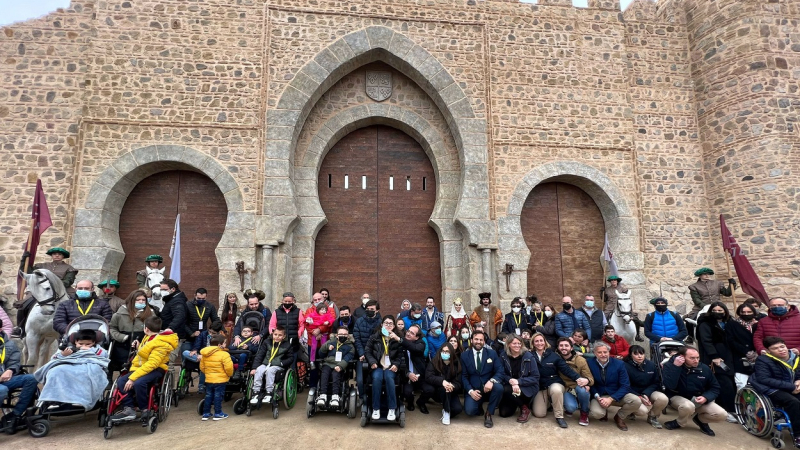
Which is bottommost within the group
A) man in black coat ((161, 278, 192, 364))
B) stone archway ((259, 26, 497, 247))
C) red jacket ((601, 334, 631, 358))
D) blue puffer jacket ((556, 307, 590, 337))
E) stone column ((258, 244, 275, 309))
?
red jacket ((601, 334, 631, 358))

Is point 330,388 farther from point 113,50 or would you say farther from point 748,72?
point 748,72

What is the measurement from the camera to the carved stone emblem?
11570 mm

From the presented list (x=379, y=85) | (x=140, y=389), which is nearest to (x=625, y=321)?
(x=379, y=85)

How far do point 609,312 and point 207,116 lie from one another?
10.0m

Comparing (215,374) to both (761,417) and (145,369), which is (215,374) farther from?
(761,417)

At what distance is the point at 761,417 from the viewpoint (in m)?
6.16

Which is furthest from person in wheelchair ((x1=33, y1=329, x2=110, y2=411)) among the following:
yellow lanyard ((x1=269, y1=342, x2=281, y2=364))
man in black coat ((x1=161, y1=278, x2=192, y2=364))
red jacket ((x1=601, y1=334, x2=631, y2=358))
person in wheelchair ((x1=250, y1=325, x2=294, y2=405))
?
red jacket ((x1=601, y1=334, x2=631, y2=358))

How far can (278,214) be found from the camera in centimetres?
1017

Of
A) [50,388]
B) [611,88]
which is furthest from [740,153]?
[50,388]

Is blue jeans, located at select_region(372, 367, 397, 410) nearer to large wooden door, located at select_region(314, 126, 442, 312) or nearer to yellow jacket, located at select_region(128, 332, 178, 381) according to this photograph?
yellow jacket, located at select_region(128, 332, 178, 381)

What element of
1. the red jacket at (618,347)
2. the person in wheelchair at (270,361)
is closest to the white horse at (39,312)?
the person in wheelchair at (270,361)

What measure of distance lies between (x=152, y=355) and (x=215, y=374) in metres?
0.87

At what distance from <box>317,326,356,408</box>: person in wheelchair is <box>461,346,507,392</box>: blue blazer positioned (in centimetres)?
172

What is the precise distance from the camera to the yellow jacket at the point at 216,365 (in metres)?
6.37
